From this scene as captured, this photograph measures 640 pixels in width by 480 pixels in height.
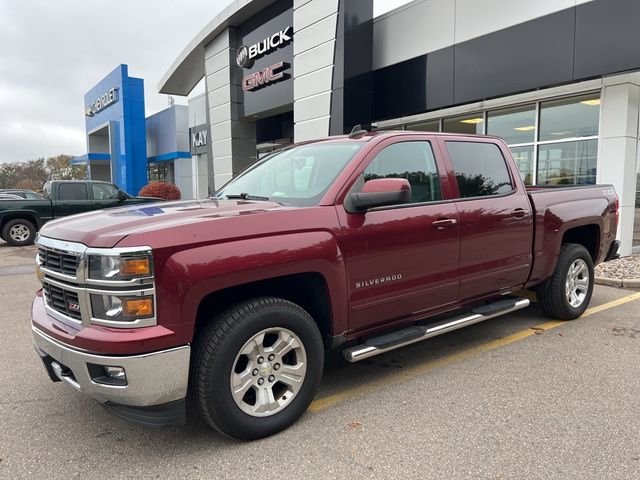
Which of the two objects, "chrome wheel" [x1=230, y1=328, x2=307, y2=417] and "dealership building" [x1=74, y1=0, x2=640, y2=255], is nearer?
"chrome wheel" [x1=230, y1=328, x2=307, y2=417]

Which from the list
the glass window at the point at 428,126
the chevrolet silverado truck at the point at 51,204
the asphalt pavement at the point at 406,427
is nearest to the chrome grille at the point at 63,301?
the asphalt pavement at the point at 406,427

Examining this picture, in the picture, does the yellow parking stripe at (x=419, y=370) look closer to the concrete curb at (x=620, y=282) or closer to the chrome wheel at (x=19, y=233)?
the concrete curb at (x=620, y=282)

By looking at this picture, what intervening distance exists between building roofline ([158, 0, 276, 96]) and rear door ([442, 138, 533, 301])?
13407 millimetres

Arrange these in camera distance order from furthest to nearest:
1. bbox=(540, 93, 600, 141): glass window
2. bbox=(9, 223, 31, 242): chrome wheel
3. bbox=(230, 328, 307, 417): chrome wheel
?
1. bbox=(9, 223, 31, 242): chrome wheel
2. bbox=(540, 93, 600, 141): glass window
3. bbox=(230, 328, 307, 417): chrome wheel

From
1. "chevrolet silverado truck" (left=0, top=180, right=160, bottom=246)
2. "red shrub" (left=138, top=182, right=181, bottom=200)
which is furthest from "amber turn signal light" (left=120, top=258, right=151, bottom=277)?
"red shrub" (left=138, top=182, right=181, bottom=200)

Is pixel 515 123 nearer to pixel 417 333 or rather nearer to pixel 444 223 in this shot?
pixel 444 223

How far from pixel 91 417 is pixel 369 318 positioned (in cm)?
209

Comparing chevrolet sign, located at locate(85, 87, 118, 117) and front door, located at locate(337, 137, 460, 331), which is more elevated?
chevrolet sign, located at locate(85, 87, 118, 117)

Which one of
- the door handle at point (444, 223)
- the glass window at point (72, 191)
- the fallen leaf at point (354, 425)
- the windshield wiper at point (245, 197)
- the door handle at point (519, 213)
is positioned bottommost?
the fallen leaf at point (354, 425)

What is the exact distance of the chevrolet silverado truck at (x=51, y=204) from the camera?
13.3m

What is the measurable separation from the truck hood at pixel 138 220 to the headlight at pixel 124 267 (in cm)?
9

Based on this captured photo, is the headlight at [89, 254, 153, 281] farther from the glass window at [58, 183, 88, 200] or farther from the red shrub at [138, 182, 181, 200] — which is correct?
the red shrub at [138, 182, 181, 200]

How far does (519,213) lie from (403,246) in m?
1.60

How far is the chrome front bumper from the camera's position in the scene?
2.55 m
